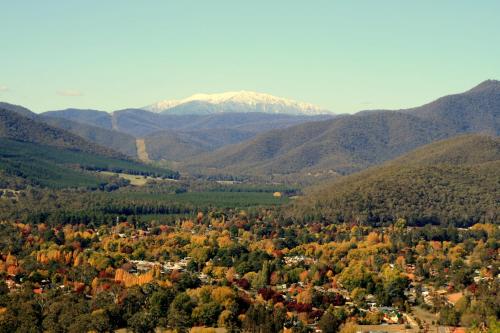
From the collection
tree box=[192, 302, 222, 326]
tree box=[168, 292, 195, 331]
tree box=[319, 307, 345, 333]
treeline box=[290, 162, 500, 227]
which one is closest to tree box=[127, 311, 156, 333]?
tree box=[168, 292, 195, 331]

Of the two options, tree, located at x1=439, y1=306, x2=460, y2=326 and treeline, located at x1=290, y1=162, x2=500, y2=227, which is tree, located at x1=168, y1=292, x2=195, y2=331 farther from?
treeline, located at x1=290, y1=162, x2=500, y2=227

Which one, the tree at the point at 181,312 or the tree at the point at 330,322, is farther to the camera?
the tree at the point at 181,312

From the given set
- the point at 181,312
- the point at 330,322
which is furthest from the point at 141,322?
the point at 330,322

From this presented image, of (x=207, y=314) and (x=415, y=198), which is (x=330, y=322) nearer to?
(x=207, y=314)

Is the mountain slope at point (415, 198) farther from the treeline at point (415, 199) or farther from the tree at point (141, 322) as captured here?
the tree at point (141, 322)

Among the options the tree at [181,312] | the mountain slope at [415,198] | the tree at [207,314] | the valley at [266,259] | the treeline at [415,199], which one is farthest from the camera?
the mountain slope at [415,198]

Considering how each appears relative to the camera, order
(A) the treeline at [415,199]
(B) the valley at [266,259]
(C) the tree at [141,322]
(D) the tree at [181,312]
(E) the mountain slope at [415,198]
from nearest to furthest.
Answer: (C) the tree at [141,322], (D) the tree at [181,312], (B) the valley at [266,259], (A) the treeline at [415,199], (E) the mountain slope at [415,198]

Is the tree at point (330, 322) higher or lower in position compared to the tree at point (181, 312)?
lower

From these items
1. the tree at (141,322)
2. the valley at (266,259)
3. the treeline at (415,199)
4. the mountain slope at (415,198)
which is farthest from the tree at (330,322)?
the mountain slope at (415,198)

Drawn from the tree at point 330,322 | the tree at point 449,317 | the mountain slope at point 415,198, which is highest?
the mountain slope at point 415,198
